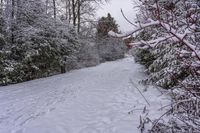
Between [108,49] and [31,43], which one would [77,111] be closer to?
[31,43]

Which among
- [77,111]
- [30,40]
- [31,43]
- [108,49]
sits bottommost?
[77,111]

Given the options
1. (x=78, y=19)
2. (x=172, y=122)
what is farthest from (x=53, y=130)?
(x=78, y=19)

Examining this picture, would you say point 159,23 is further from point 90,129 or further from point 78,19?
point 78,19

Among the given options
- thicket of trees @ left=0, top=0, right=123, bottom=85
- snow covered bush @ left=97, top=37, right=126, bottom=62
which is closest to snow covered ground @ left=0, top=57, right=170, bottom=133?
thicket of trees @ left=0, top=0, right=123, bottom=85

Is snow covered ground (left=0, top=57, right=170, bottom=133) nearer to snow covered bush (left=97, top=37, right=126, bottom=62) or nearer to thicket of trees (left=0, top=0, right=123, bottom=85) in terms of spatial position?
thicket of trees (left=0, top=0, right=123, bottom=85)

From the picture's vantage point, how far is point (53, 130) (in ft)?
13.2

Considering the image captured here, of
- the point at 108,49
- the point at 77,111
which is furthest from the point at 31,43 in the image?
the point at 108,49

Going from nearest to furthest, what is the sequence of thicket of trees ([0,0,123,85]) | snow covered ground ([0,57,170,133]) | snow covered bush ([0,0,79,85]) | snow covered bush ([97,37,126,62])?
snow covered ground ([0,57,170,133]) → thicket of trees ([0,0,123,85]) → snow covered bush ([0,0,79,85]) → snow covered bush ([97,37,126,62])

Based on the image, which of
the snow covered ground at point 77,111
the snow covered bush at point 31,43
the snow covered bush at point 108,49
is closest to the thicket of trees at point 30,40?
the snow covered bush at point 31,43

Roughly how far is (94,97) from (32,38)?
5725mm

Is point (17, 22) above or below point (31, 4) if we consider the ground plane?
below

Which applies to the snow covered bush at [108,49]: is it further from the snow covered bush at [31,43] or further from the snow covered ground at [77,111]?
the snow covered ground at [77,111]

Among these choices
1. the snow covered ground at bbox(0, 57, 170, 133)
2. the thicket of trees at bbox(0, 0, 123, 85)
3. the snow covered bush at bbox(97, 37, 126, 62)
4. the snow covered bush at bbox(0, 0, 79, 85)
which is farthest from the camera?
the snow covered bush at bbox(97, 37, 126, 62)

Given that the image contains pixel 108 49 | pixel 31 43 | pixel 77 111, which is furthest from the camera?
pixel 108 49
